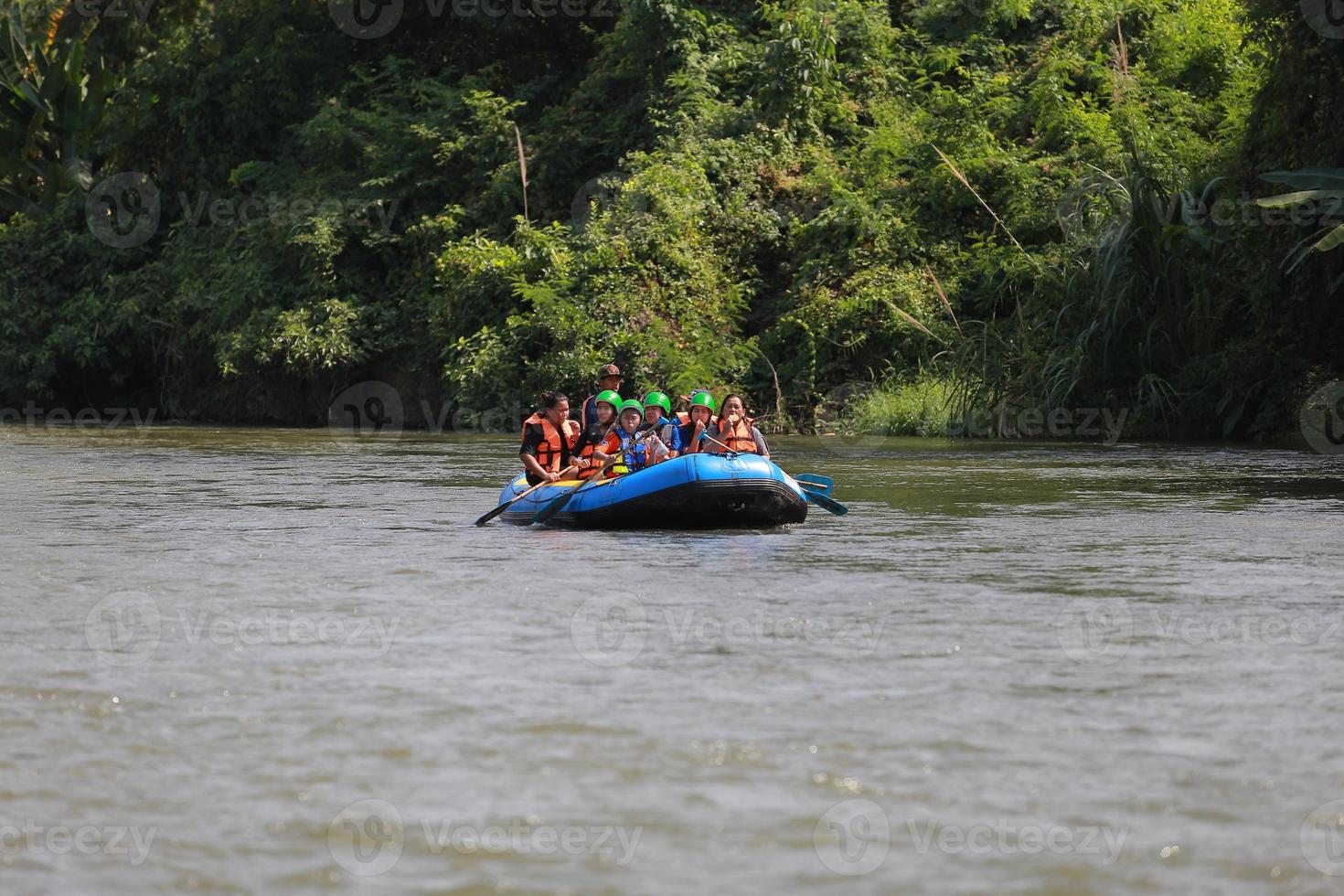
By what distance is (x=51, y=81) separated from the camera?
3597 centimetres

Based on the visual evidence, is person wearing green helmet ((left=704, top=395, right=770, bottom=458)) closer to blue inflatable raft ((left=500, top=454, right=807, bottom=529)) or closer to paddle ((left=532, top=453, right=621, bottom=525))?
blue inflatable raft ((left=500, top=454, right=807, bottom=529))

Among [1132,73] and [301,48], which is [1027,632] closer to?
[1132,73]

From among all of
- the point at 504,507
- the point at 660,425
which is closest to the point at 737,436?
the point at 660,425

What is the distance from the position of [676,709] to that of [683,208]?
22042 millimetres

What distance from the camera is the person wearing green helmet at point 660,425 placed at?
14.4m

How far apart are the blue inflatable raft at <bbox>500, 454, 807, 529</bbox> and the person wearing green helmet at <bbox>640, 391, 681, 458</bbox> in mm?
744

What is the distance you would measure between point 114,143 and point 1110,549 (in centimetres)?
2891

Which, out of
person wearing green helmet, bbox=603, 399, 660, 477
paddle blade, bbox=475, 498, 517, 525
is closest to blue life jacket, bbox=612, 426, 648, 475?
person wearing green helmet, bbox=603, 399, 660, 477

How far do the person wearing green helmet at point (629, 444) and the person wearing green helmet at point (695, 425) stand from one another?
308 millimetres

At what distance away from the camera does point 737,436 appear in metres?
14.7

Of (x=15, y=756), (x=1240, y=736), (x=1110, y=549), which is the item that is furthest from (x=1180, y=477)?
(x=15, y=756)

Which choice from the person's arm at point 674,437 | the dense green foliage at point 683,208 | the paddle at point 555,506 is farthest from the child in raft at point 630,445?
the dense green foliage at point 683,208

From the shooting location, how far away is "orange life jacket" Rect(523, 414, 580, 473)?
14.9 metres

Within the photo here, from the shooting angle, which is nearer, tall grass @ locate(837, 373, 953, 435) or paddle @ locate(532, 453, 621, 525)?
paddle @ locate(532, 453, 621, 525)
